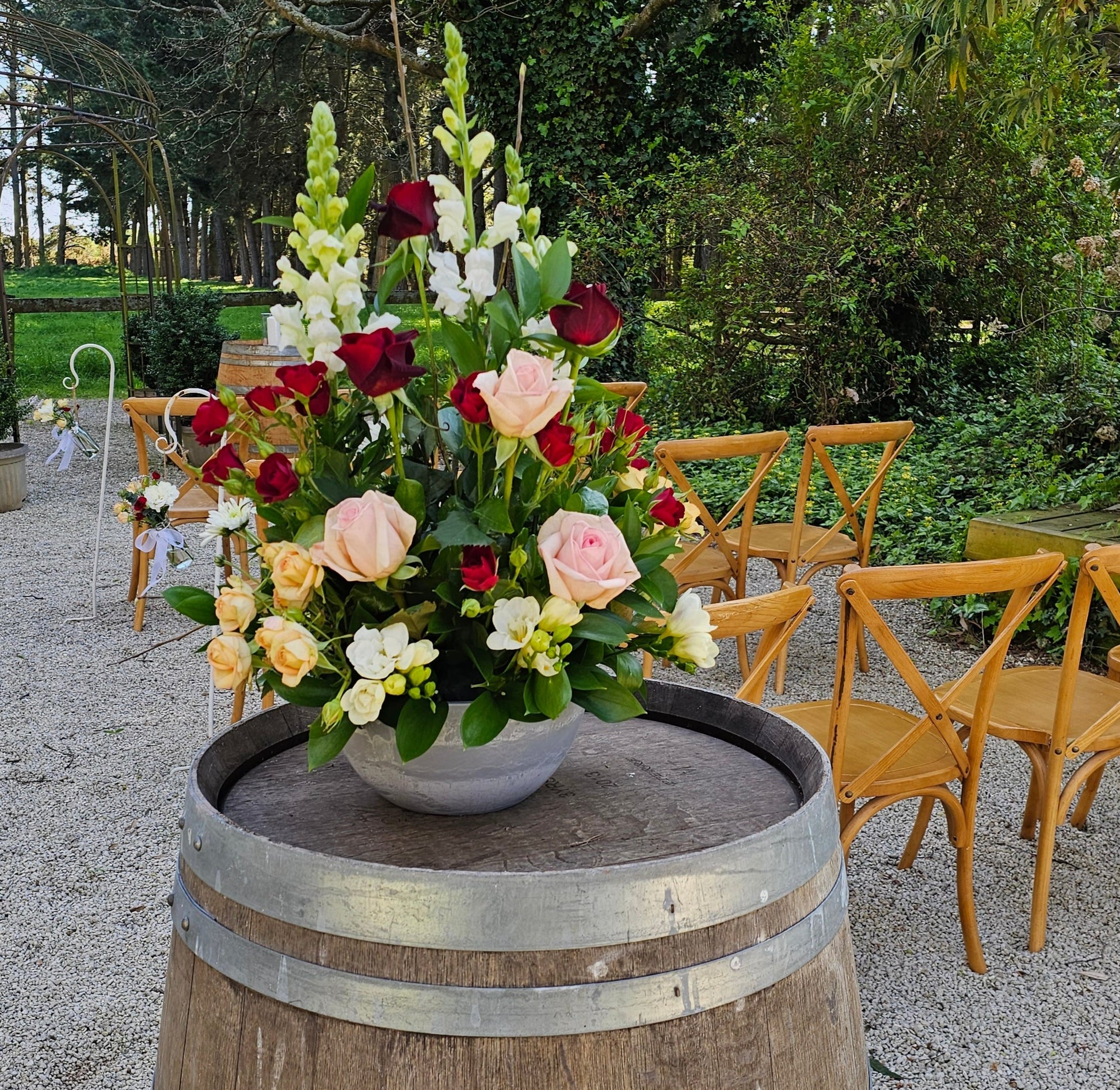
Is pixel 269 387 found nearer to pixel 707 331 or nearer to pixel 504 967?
pixel 504 967

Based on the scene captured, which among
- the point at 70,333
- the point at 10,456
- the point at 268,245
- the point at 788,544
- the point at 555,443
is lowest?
the point at 10,456

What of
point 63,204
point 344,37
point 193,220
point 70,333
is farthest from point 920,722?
point 63,204

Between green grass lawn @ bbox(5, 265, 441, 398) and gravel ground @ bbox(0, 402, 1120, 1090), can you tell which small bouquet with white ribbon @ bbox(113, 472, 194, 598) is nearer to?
gravel ground @ bbox(0, 402, 1120, 1090)

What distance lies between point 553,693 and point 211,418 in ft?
1.43

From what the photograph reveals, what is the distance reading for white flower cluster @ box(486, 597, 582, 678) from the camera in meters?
1.00

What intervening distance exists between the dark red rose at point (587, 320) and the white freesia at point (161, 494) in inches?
95.5

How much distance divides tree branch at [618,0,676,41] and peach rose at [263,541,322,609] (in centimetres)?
892

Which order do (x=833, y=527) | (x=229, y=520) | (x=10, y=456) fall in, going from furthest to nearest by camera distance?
(x=10, y=456) → (x=833, y=527) → (x=229, y=520)

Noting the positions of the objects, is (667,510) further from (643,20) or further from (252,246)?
(252,246)

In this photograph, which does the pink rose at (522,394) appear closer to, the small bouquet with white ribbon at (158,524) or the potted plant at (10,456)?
the small bouquet with white ribbon at (158,524)

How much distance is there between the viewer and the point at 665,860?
99 cm

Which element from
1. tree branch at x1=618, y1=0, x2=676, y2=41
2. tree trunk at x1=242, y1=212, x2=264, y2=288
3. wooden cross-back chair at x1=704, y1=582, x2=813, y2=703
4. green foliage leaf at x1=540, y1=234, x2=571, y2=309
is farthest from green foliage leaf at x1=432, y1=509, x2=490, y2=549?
tree trunk at x1=242, y1=212, x2=264, y2=288

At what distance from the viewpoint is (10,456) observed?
24.5ft

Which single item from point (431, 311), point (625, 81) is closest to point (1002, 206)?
point (625, 81)
